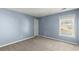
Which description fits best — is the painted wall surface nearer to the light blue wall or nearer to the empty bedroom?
the empty bedroom

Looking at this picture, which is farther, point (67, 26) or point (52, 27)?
point (52, 27)

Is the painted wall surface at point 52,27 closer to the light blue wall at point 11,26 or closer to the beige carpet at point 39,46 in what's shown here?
the beige carpet at point 39,46

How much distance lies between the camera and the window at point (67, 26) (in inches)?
41.3

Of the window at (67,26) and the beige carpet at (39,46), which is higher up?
the window at (67,26)

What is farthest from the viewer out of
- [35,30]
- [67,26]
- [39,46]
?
[35,30]

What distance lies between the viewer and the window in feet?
3.44

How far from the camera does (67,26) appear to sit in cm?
107

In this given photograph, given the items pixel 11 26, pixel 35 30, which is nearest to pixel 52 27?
pixel 35 30

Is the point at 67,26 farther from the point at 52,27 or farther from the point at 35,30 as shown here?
the point at 35,30

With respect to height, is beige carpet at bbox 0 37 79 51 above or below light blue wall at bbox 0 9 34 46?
below

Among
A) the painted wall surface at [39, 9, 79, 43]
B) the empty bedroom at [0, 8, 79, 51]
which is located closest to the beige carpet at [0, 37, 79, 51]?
the empty bedroom at [0, 8, 79, 51]

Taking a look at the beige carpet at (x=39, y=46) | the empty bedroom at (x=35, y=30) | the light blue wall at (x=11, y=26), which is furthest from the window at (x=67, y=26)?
the light blue wall at (x=11, y=26)
